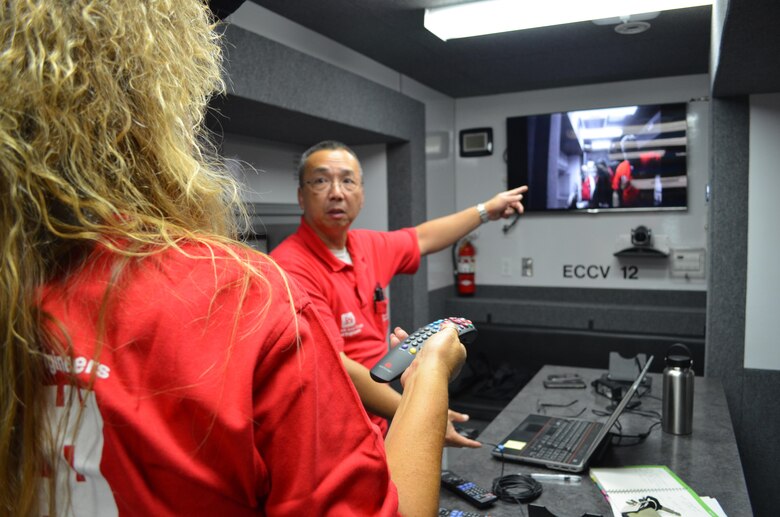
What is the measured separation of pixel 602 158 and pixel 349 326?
240cm

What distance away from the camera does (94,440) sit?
50 cm

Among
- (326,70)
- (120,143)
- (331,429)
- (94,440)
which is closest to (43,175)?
(120,143)

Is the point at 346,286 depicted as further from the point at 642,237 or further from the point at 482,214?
the point at 642,237

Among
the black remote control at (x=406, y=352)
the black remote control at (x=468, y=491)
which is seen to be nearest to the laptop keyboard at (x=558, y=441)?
the black remote control at (x=468, y=491)

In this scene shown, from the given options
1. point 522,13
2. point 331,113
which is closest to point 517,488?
point 522,13

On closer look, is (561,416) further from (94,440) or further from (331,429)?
(94,440)

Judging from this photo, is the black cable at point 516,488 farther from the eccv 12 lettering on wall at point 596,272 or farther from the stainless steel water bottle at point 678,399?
the eccv 12 lettering on wall at point 596,272

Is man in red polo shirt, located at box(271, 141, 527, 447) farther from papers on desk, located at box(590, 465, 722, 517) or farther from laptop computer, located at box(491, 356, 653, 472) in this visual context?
papers on desk, located at box(590, 465, 722, 517)

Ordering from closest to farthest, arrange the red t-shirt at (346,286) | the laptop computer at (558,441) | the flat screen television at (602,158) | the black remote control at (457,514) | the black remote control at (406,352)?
the black remote control at (406,352), the black remote control at (457,514), the laptop computer at (558,441), the red t-shirt at (346,286), the flat screen television at (602,158)

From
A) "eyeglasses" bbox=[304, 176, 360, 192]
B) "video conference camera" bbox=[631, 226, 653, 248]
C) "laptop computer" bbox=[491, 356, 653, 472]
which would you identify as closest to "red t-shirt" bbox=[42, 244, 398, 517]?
"laptop computer" bbox=[491, 356, 653, 472]

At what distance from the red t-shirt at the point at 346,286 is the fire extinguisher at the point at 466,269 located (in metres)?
1.81

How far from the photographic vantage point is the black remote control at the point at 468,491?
1.32 metres

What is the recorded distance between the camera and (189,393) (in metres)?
0.49

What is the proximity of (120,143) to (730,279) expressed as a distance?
2510 mm
